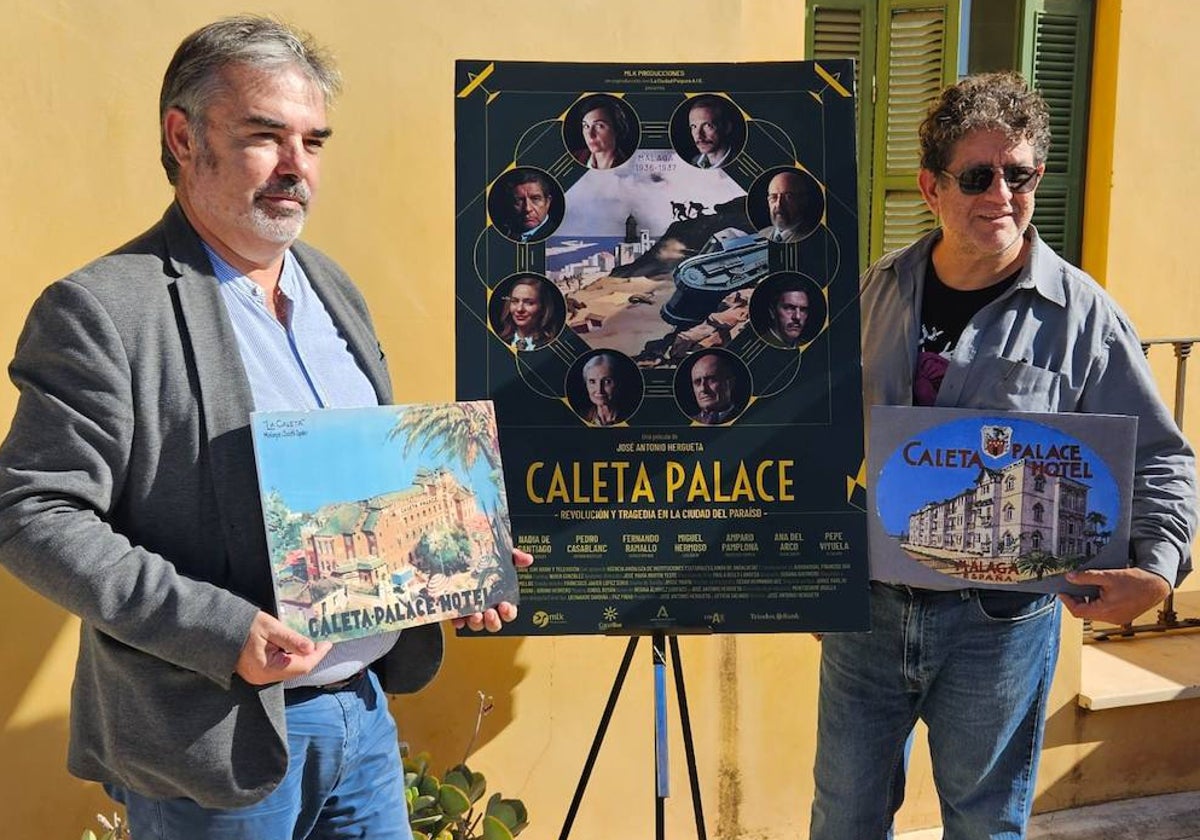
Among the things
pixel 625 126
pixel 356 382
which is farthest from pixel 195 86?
pixel 625 126

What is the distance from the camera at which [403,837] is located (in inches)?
84.0

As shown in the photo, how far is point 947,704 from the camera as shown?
7.82ft

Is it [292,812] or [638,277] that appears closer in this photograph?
[292,812]

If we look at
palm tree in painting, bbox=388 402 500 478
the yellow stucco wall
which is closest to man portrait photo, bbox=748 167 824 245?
palm tree in painting, bbox=388 402 500 478

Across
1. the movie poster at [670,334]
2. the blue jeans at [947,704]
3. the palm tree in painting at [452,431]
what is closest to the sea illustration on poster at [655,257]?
the movie poster at [670,334]

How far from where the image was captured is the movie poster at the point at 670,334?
88.3 inches

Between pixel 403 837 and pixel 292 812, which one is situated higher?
pixel 292 812

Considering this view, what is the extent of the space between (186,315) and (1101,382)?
1712mm

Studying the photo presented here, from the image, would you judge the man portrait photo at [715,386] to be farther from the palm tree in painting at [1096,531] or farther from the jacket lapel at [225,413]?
the jacket lapel at [225,413]

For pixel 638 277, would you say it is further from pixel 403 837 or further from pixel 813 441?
pixel 403 837

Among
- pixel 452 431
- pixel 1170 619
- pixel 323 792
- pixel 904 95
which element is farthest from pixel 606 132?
pixel 1170 619

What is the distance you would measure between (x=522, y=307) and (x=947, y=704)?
1181 millimetres

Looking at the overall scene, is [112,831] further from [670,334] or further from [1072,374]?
[1072,374]

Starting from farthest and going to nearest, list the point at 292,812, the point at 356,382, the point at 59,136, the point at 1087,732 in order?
the point at 1087,732 < the point at 59,136 < the point at 356,382 < the point at 292,812
